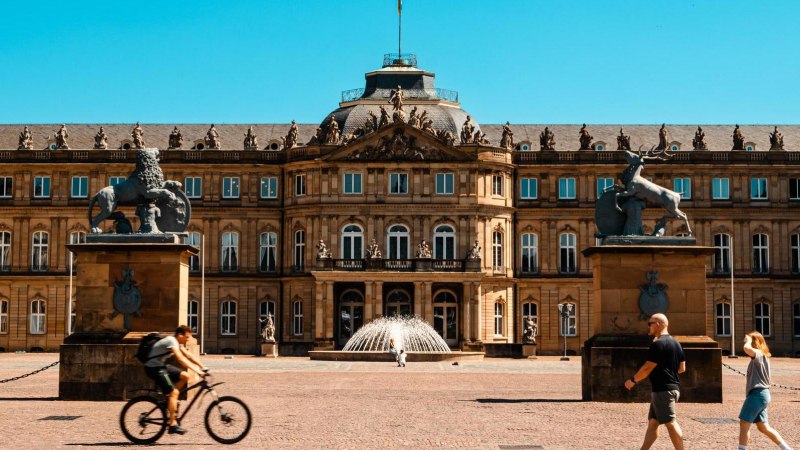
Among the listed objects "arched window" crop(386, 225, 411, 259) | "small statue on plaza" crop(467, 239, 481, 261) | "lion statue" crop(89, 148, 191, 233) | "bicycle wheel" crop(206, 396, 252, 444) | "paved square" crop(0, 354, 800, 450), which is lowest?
"paved square" crop(0, 354, 800, 450)

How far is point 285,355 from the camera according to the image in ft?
261

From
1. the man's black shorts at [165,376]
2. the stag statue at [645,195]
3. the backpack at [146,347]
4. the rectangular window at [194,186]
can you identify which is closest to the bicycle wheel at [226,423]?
the man's black shorts at [165,376]

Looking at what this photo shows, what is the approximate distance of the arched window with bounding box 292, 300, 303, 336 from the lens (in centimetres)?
8470

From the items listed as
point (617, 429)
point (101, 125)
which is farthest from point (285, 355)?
point (617, 429)

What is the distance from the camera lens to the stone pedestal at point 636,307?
1340 inches

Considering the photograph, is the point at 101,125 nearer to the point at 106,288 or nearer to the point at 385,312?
the point at 385,312

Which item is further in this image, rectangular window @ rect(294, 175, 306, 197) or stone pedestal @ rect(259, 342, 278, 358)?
rectangular window @ rect(294, 175, 306, 197)

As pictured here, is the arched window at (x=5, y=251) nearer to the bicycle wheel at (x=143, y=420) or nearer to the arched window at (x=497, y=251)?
the arched window at (x=497, y=251)

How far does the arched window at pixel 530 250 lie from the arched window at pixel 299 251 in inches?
584

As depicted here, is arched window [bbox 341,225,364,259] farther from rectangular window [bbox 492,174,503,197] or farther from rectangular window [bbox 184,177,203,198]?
rectangular window [bbox 184,177,203,198]

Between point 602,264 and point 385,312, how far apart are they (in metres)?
47.9

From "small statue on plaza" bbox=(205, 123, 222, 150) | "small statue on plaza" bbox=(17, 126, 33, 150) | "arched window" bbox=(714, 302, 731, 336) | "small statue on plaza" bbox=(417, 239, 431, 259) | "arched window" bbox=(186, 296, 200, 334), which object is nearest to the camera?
"small statue on plaza" bbox=(417, 239, 431, 259)

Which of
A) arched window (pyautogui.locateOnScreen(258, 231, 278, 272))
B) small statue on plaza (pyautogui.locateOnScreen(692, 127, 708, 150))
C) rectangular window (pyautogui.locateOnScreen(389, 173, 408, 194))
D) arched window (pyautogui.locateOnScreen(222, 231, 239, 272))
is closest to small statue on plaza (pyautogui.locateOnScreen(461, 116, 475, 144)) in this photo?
rectangular window (pyautogui.locateOnScreen(389, 173, 408, 194))

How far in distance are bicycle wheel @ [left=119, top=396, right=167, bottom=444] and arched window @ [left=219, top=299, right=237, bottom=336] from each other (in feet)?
207
